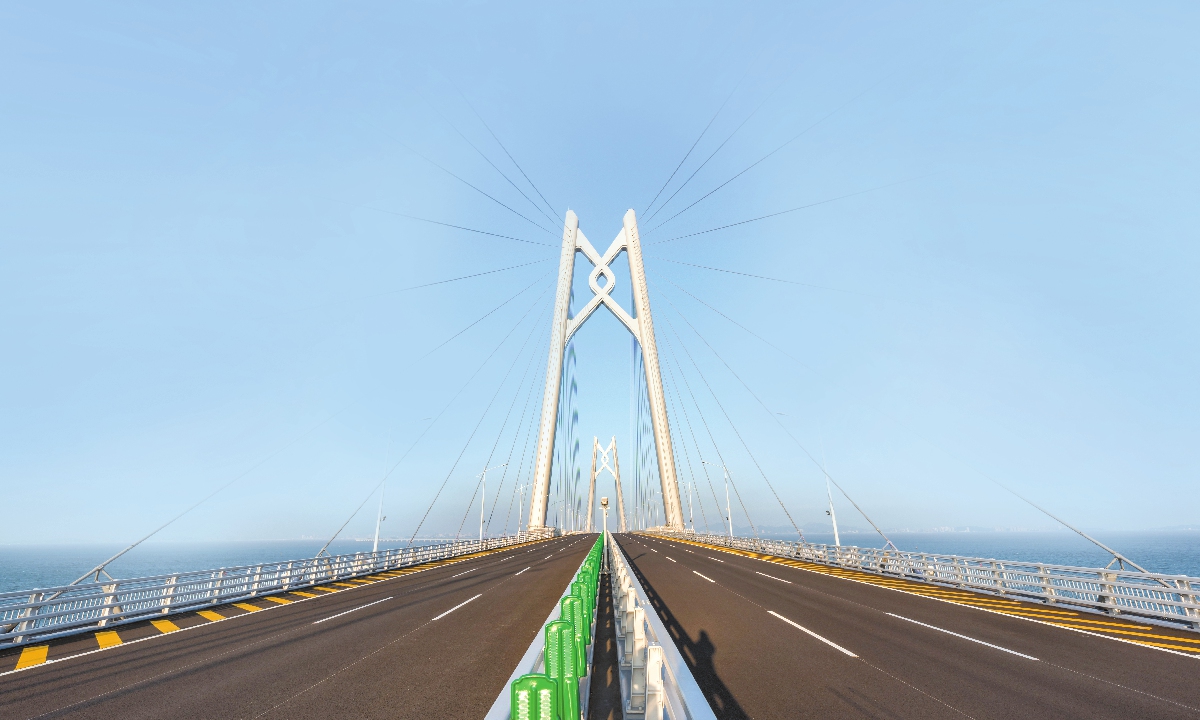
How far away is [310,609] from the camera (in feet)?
49.4

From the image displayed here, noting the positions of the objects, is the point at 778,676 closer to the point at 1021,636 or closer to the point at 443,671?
the point at 443,671

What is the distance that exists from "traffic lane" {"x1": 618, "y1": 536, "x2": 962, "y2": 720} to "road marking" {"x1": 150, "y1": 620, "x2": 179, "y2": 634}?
11.3 meters

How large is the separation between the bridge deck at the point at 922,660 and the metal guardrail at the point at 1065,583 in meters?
0.79

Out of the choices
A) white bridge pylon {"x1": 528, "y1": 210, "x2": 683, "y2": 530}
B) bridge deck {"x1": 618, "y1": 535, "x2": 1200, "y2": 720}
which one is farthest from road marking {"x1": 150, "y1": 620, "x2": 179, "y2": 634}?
white bridge pylon {"x1": 528, "y1": 210, "x2": 683, "y2": 530}

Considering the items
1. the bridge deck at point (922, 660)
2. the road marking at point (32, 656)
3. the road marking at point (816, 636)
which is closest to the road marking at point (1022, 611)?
the bridge deck at point (922, 660)

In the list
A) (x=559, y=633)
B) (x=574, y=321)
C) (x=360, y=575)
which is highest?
(x=574, y=321)

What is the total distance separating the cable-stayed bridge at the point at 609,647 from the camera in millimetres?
6531

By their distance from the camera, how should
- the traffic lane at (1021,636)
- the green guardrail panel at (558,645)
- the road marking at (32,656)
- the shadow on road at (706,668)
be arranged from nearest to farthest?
the green guardrail panel at (558,645)
the shadow on road at (706,668)
the traffic lane at (1021,636)
the road marking at (32,656)

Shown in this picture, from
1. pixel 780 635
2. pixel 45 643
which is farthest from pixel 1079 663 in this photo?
pixel 45 643

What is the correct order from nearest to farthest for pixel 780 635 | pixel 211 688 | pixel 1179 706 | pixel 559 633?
pixel 559 633 → pixel 1179 706 → pixel 211 688 → pixel 780 635

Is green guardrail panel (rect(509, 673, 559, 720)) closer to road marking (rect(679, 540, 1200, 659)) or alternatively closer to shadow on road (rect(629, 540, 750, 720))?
shadow on road (rect(629, 540, 750, 720))

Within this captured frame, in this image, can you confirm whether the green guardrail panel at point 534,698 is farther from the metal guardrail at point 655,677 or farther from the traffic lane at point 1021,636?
the traffic lane at point 1021,636

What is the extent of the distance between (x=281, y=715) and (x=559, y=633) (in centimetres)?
443

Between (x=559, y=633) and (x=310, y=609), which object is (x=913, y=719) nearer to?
(x=559, y=633)
